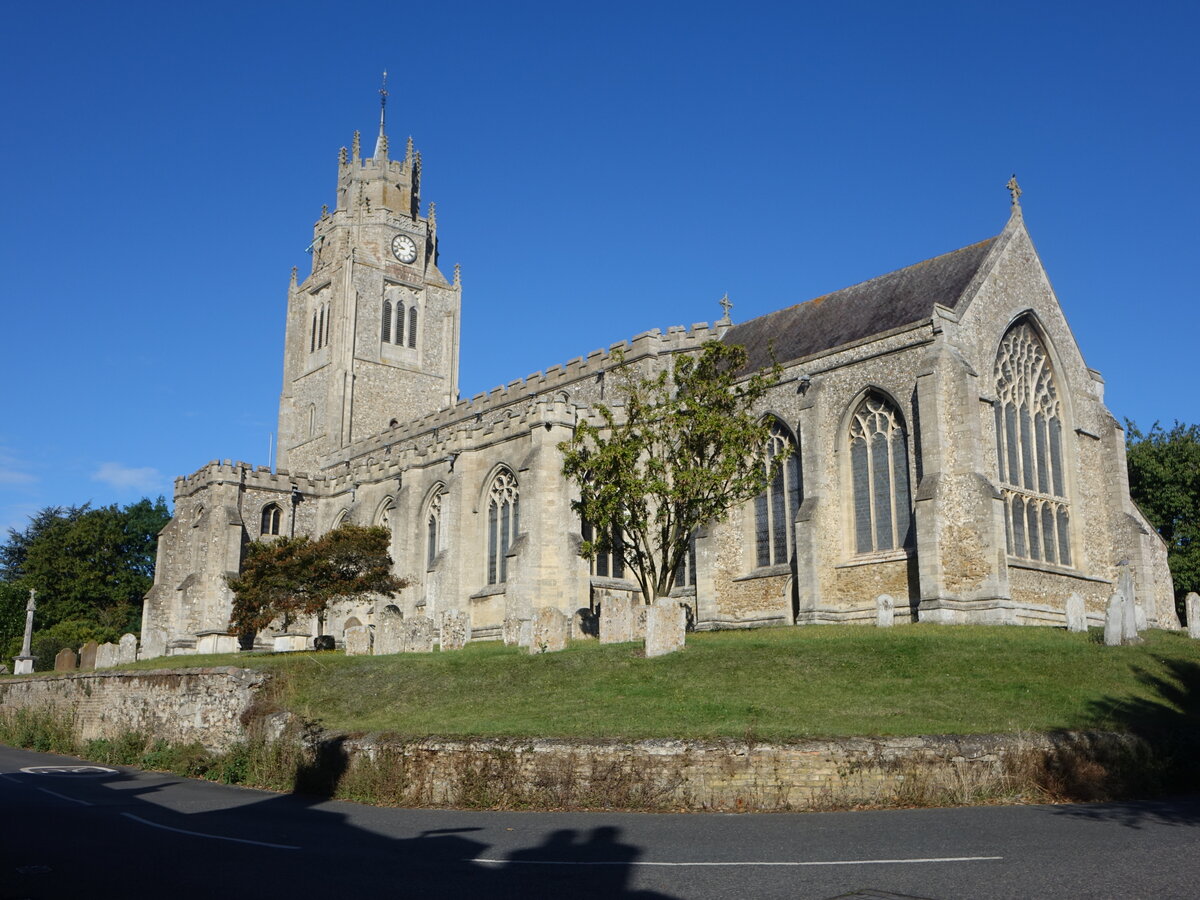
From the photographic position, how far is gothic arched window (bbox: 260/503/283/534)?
46.6 meters

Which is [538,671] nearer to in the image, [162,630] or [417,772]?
[417,772]

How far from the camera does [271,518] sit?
153 feet

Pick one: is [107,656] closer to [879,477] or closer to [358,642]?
[358,642]

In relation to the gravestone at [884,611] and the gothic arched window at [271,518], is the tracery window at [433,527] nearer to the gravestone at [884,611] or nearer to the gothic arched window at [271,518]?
the gothic arched window at [271,518]

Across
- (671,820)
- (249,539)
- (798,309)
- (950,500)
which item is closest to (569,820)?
(671,820)

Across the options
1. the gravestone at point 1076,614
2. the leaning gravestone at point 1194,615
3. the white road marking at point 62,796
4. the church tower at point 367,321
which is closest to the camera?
the white road marking at point 62,796

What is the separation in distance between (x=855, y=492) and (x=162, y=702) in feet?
60.5

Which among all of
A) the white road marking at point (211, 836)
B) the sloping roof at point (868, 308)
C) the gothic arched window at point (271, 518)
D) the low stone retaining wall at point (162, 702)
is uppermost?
the sloping roof at point (868, 308)

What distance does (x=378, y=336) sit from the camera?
59156 millimetres

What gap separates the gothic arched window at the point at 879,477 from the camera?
28844mm

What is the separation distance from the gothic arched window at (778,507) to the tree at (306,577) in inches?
506

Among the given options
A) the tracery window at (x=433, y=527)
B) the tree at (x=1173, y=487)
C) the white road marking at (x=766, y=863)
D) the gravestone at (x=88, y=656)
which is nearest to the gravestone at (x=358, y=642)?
the tracery window at (x=433, y=527)

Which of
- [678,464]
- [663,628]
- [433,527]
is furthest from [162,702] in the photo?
[433,527]

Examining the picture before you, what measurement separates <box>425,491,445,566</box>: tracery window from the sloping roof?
12774mm
